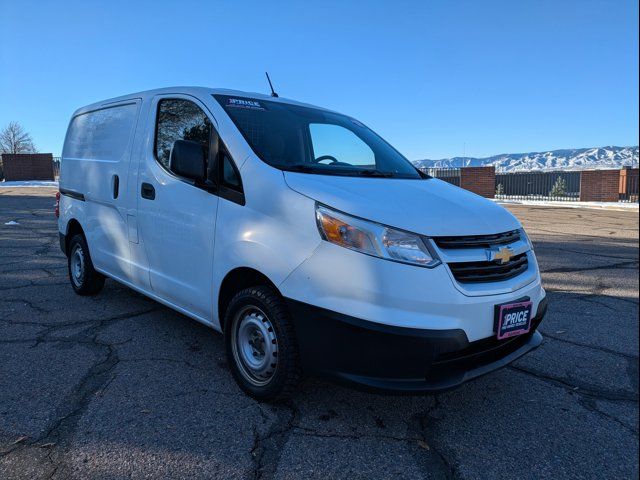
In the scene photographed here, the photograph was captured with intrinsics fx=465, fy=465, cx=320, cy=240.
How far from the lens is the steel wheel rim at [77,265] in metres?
4.88

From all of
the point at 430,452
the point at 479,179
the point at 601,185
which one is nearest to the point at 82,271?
the point at 430,452

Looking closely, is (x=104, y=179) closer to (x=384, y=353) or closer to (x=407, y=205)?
(x=407, y=205)

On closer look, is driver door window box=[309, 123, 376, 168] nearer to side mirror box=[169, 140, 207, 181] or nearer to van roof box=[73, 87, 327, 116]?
van roof box=[73, 87, 327, 116]

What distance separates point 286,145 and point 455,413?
6.55 ft

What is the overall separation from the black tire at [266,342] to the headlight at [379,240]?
0.54m

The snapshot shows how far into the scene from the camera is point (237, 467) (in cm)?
218

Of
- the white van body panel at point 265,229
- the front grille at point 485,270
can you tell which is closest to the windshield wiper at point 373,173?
the white van body panel at point 265,229

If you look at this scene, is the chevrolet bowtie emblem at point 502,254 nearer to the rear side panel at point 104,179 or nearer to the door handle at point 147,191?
the door handle at point 147,191

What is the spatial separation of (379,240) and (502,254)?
2.41 ft

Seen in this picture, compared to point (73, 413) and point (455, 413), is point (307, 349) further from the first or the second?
point (73, 413)

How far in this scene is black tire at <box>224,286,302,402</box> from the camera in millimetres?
2512

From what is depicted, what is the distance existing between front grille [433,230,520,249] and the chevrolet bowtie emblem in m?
0.04

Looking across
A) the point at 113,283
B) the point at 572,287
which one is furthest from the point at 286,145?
the point at 572,287

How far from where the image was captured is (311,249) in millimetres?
2357
